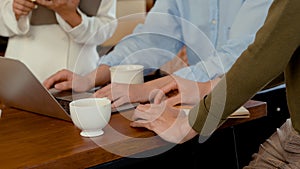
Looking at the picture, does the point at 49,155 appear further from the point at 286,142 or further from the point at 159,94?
the point at 286,142

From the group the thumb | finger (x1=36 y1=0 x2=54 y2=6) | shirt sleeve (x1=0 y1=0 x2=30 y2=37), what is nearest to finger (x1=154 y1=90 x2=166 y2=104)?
the thumb

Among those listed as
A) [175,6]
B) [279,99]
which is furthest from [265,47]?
[175,6]

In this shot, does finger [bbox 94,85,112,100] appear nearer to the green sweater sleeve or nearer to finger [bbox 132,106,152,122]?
finger [bbox 132,106,152,122]

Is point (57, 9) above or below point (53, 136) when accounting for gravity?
above

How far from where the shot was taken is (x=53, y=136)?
1.08m

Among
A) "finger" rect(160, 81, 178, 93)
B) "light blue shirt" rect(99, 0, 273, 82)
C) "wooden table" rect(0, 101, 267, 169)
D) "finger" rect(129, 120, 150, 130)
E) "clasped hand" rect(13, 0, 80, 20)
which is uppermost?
"clasped hand" rect(13, 0, 80, 20)

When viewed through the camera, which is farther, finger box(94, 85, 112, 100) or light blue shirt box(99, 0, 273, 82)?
light blue shirt box(99, 0, 273, 82)

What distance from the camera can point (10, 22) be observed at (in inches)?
69.6

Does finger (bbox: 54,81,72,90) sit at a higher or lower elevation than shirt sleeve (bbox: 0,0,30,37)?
lower

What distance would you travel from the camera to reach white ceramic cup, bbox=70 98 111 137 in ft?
3.47

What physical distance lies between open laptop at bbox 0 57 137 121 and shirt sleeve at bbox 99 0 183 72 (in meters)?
0.43

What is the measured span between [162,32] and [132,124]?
2.58 ft

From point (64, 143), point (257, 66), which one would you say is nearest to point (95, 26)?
point (64, 143)

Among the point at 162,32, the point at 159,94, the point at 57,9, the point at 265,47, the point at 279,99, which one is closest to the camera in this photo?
the point at 265,47
